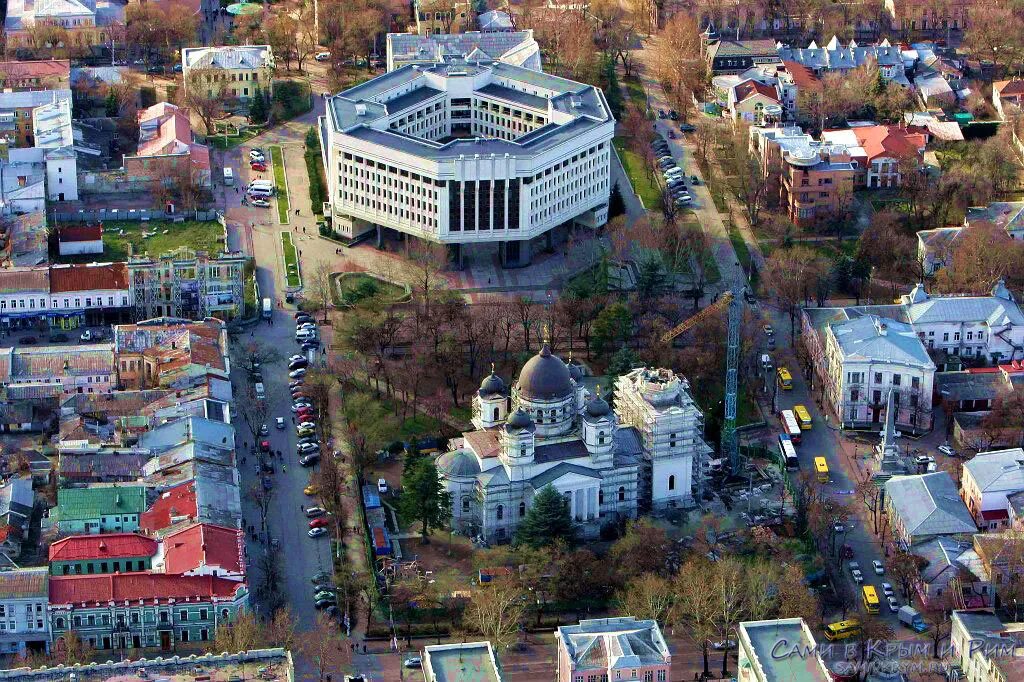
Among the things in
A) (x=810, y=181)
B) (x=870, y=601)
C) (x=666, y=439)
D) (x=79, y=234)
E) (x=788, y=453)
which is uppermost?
(x=810, y=181)

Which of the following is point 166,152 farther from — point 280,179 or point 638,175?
point 638,175

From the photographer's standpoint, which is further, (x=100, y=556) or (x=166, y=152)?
(x=166, y=152)

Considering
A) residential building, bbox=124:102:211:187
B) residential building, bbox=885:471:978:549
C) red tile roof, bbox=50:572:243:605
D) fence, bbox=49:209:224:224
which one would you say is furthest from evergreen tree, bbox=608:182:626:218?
red tile roof, bbox=50:572:243:605

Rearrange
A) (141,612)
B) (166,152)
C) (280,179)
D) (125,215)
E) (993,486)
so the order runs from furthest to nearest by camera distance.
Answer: (280,179) → (166,152) → (125,215) → (993,486) → (141,612)

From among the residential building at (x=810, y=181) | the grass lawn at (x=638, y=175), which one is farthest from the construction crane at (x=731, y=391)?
the grass lawn at (x=638, y=175)

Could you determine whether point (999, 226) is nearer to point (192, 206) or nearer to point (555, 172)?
point (555, 172)

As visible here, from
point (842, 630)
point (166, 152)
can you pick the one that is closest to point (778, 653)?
point (842, 630)

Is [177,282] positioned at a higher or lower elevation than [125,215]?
higher
